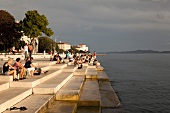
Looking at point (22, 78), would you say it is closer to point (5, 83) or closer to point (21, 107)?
point (5, 83)

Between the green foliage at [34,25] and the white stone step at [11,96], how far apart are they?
136 ft

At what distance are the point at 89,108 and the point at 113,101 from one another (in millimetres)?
3120

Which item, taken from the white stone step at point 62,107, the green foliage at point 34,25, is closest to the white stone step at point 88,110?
the white stone step at point 62,107

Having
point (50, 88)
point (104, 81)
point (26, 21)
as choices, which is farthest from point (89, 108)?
point (26, 21)

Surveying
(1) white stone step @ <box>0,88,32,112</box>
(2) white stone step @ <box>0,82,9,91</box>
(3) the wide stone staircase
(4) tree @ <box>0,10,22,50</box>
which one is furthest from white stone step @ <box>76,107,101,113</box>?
(4) tree @ <box>0,10,22,50</box>

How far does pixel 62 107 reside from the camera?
843cm

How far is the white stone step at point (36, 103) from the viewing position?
7.09 m

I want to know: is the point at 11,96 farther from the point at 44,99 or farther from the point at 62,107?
the point at 62,107

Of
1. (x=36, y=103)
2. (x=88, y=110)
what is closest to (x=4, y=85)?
(x=36, y=103)

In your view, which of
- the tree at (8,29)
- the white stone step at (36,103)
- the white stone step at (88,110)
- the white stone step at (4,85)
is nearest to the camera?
the white stone step at (36,103)

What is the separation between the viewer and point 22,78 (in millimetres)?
10625

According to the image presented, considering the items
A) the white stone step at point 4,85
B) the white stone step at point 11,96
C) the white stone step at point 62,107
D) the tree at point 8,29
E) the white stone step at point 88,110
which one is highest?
the tree at point 8,29

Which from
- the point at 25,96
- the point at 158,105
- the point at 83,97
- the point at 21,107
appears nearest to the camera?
the point at 21,107

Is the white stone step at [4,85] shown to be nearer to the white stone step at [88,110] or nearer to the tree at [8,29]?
the white stone step at [88,110]
